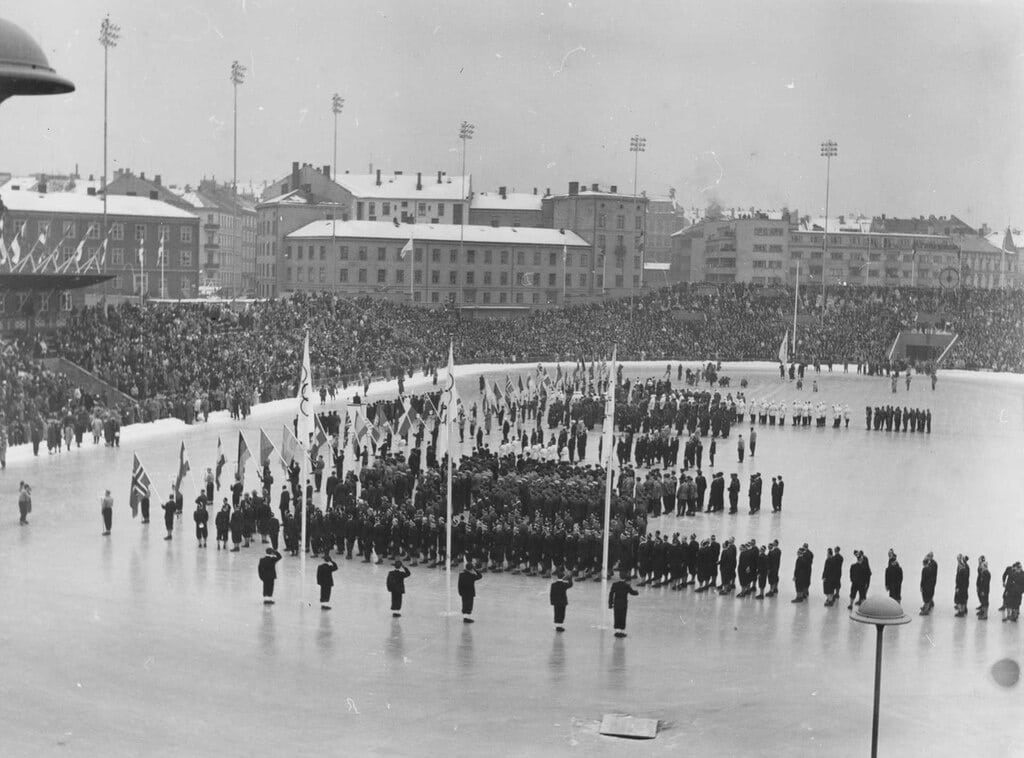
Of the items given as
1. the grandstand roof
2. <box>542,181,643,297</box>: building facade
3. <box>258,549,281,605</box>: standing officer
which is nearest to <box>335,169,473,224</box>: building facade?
<box>542,181,643,297</box>: building facade

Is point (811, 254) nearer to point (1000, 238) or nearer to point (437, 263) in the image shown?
point (1000, 238)

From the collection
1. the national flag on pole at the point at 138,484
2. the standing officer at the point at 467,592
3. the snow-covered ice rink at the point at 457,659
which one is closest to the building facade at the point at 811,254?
the snow-covered ice rink at the point at 457,659

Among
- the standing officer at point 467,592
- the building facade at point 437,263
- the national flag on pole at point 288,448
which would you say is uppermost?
the building facade at point 437,263

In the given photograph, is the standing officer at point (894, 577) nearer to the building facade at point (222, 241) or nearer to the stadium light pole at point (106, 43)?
the stadium light pole at point (106, 43)

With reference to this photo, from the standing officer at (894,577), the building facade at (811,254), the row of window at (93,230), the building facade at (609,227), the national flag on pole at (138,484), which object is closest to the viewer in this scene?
the standing officer at (894,577)

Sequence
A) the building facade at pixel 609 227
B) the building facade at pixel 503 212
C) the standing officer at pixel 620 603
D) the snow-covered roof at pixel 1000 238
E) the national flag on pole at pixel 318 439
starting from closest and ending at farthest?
the standing officer at pixel 620 603
the national flag on pole at pixel 318 439
the building facade at pixel 609 227
the building facade at pixel 503 212
the snow-covered roof at pixel 1000 238

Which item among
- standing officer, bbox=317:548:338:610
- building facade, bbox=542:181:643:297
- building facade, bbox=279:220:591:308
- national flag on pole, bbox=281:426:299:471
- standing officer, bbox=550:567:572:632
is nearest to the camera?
standing officer, bbox=550:567:572:632

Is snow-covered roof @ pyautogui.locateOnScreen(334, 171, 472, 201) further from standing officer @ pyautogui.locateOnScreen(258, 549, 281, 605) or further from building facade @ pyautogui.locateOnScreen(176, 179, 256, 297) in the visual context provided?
standing officer @ pyautogui.locateOnScreen(258, 549, 281, 605)

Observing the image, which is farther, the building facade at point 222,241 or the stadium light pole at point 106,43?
the building facade at point 222,241
